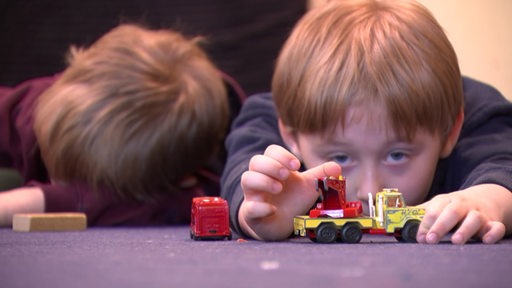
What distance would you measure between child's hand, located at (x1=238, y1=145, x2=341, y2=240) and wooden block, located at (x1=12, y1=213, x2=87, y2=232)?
46 cm

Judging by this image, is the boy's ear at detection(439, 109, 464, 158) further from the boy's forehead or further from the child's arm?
the child's arm

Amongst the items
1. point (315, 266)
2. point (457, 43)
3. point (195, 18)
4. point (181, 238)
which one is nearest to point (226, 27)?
point (195, 18)

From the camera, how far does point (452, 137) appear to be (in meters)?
1.38

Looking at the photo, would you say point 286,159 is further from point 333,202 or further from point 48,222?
point 48,222

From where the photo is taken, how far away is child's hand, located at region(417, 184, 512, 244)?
3.29 feet

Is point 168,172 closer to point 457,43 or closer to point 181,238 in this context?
point 181,238

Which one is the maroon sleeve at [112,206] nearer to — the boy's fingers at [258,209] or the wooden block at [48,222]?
the wooden block at [48,222]

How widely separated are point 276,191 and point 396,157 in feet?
1.02

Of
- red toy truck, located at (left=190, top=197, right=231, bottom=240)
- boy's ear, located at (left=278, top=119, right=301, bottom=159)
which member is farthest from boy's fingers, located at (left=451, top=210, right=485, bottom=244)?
boy's ear, located at (left=278, top=119, right=301, bottom=159)

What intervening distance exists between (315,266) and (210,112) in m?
1.00

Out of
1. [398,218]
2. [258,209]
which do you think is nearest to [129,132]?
[258,209]

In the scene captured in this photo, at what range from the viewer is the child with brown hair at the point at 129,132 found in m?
1.62

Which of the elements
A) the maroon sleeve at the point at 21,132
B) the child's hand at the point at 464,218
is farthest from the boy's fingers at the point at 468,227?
the maroon sleeve at the point at 21,132

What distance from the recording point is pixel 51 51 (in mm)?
2125
